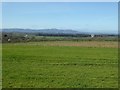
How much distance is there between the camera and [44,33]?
164ft

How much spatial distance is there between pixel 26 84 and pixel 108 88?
2.80 metres

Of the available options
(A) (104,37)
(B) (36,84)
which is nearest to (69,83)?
(B) (36,84)

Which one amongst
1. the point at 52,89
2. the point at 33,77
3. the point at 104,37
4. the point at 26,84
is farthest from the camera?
the point at 104,37

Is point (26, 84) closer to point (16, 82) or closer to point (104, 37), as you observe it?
point (16, 82)

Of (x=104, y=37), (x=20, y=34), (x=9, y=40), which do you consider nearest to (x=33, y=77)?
(x=9, y=40)

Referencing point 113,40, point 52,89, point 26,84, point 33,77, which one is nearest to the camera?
point 52,89

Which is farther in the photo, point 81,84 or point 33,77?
point 33,77

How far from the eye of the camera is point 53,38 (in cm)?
5131

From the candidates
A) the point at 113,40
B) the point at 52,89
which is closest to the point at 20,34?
the point at 113,40

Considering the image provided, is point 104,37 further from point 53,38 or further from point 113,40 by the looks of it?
point 53,38

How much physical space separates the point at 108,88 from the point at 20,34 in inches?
1405

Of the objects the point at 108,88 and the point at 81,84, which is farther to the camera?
the point at 81,84

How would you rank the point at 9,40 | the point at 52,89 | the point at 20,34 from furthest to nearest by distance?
the point at 20,34 → the point at 9,40 → the point at 52,89

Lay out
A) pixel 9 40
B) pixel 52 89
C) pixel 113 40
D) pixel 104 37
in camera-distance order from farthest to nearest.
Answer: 1. pixel 104 37
2. pixel 113 40
3. pixel 9 40
4. pixel 52 89
